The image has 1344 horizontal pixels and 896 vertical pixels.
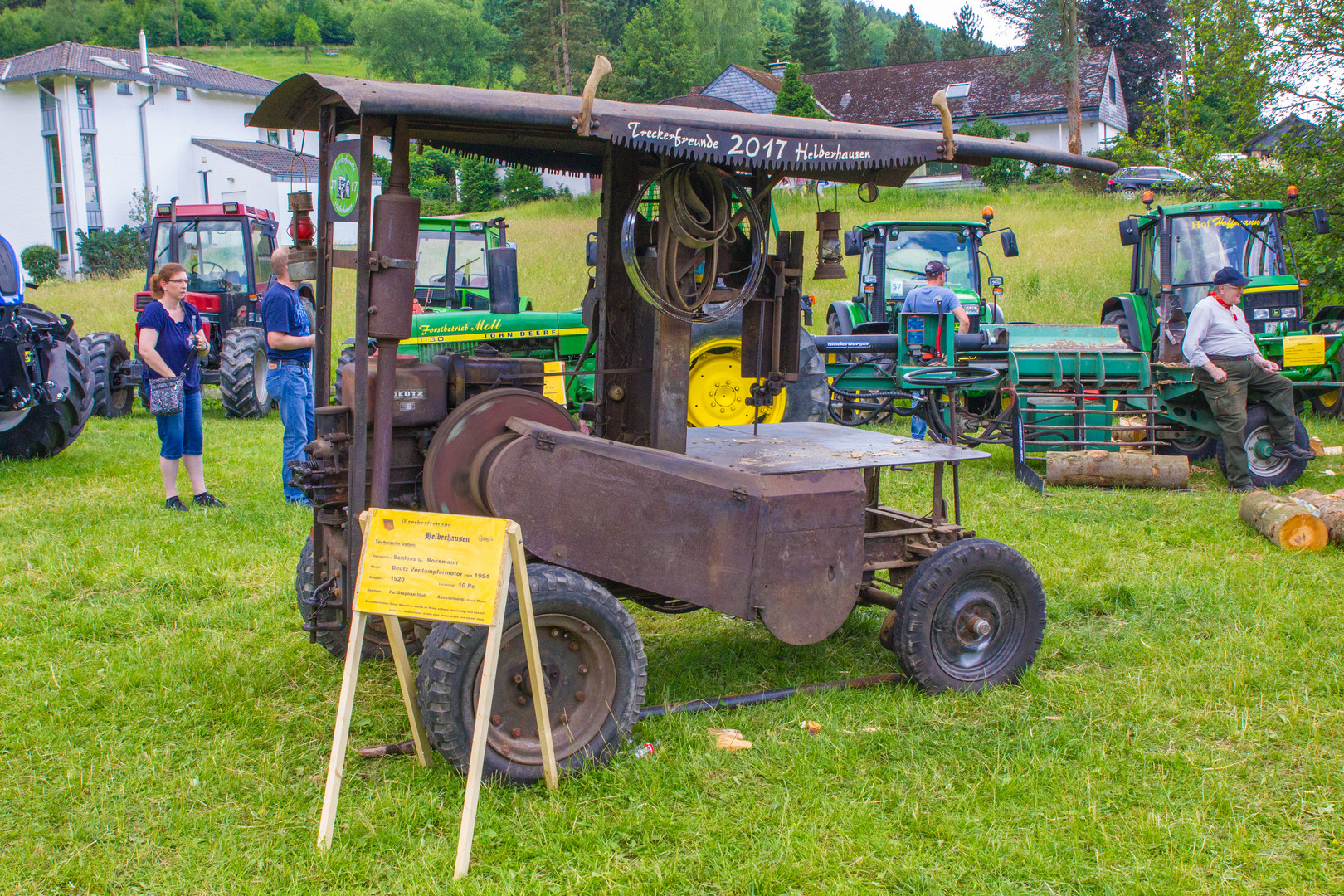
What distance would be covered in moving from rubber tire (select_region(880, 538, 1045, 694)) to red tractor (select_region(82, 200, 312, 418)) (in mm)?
10056

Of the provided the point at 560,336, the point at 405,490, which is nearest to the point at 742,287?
the point at 405,490

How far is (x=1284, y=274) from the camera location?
1084 cm

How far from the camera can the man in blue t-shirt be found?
7.55m

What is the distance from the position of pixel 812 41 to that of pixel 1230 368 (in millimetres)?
54338

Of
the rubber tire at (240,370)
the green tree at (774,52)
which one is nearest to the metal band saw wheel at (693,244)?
the rubber tire at (240,370)

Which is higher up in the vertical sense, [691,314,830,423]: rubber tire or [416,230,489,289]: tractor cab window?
[416,230,489,289]: tractor cab window

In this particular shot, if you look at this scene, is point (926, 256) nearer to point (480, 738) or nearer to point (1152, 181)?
point (1152, 181)

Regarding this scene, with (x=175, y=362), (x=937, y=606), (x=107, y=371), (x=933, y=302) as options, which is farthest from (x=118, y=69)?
(x=937, y=606)

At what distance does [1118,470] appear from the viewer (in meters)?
9.00

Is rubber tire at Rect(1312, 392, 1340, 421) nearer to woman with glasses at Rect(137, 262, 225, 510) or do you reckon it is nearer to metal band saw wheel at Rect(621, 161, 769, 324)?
metal band saw wheel at Rect(621, 161, 769, 324)

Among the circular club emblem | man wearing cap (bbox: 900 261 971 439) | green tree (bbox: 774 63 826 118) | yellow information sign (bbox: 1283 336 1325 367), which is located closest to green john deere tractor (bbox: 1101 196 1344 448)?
yellow information sign (bbox: 1283 336 1325 367)

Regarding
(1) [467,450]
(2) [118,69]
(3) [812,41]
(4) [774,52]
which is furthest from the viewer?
(3) [812,41]

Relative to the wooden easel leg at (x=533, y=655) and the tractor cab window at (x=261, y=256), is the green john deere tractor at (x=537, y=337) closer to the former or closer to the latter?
the tractor cab window at (x=261, y=256)

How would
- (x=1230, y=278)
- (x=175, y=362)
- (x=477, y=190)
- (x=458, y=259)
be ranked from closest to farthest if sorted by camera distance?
(x=175, y=362)
(x=1230, y=278)
(x=458, y=259)
(x=477, y=190)
